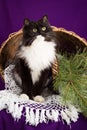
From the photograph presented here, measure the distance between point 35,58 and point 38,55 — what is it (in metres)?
0.02

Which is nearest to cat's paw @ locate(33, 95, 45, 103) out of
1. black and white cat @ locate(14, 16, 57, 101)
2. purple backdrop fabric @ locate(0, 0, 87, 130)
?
black and white cat @ locate(14, 16, 57, 101)

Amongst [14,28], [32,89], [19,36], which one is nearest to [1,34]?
[14,28]

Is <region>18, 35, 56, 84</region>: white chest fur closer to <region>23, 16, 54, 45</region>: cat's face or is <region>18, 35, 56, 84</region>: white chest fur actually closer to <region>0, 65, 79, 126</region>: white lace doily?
<region>23, 16, 54, 45</region>: cat's face

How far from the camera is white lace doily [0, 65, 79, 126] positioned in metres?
1.23

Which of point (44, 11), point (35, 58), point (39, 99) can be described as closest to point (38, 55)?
point (35, 58)

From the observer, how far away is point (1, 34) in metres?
1.93

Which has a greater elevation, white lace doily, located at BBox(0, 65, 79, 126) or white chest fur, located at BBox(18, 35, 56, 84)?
white chest fur, located at BBox(18, 35, 56, 84)

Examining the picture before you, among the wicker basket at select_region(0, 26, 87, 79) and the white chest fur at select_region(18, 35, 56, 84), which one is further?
the wicker basket at select_region(0, 26, 87, 79)

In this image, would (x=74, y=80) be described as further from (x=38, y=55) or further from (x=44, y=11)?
(x=44, y=11)

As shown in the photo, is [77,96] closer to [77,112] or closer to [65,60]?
[77,112]

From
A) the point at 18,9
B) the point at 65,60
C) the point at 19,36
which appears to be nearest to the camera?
the point at 65,60

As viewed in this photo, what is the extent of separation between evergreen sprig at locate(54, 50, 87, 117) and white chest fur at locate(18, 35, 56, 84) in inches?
2.4

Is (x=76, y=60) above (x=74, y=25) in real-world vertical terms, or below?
below

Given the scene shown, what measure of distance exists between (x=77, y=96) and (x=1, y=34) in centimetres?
82
